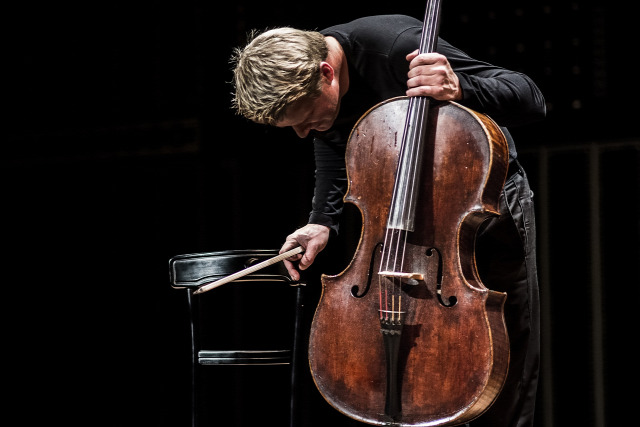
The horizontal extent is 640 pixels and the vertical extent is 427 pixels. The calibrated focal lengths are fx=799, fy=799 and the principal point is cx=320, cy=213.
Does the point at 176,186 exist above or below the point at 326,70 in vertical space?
below

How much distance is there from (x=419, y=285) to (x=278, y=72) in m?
0.55

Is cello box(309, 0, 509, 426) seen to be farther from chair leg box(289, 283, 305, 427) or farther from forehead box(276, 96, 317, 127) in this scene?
chair leg box(289, 283, 305, 427)

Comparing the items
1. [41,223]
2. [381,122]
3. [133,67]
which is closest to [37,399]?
[41,223]

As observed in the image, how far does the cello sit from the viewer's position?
1.35 meters

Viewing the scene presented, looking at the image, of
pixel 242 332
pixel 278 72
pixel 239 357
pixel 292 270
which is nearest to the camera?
pixel 278 72

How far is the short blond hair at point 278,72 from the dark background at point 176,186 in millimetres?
905

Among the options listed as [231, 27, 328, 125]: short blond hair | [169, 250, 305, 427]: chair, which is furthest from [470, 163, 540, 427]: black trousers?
[169, 250, 305, 427]: chair

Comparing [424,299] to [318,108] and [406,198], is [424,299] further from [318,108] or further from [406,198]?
[318,108]

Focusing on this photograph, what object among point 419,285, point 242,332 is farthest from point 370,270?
point 242,332

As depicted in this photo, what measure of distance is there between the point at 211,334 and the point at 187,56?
1.06 meters

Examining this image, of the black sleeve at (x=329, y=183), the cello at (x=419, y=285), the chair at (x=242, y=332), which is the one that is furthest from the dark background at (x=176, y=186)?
the cello at (x=419, y=285)

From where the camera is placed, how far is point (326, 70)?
5.52ft

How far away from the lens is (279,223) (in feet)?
9.16

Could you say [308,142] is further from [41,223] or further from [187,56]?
[41,223]
